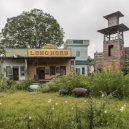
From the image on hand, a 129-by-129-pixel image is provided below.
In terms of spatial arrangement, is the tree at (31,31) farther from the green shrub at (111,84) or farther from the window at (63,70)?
the green shrub at (111,84)

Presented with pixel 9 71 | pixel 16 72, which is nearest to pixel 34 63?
pixel 16 72

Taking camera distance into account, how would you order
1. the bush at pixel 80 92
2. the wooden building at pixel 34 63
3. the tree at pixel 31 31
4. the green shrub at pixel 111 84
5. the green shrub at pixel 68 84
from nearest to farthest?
the green shrub at pixel 111 84 → the bush at pixel 80 92 → the green shrub at pixel 68 84 → the wooden building at pixel 34 63 → the tree at pixel 31 31

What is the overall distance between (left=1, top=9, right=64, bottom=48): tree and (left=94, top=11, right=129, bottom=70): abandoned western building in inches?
474

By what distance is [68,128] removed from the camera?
19.9ft

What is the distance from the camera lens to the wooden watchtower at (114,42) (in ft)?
159

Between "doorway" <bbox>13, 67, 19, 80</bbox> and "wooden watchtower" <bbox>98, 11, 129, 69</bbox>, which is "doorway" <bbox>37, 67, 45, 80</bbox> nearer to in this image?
"doorway" <bbox>13, 67, 19, 80</bbox>

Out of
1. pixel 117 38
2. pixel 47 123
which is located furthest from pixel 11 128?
pixel 117 38

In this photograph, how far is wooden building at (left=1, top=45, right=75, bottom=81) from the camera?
130 ft

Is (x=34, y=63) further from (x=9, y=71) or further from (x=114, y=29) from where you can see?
(x=114, y=29)

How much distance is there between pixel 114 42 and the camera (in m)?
50.0

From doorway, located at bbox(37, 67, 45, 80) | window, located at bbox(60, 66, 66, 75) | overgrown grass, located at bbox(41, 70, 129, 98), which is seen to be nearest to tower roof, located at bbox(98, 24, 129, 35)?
window, located at bbox(60, 66, 66, 75)

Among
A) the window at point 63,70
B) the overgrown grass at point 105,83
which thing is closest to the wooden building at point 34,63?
Answer: the window at point 63,70

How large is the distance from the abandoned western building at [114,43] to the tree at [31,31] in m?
12.0

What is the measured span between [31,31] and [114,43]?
17598mm
